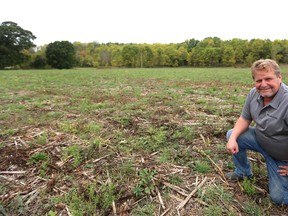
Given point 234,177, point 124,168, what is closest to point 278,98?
point 234,177

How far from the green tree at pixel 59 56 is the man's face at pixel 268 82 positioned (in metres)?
62.7

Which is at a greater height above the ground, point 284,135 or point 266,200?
point 284,135

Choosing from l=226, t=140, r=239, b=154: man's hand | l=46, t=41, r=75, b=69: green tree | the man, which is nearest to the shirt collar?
the man

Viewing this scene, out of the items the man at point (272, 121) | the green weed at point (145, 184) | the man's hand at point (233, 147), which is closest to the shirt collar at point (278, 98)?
the man at point (272, 121)

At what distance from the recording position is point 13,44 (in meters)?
55.8

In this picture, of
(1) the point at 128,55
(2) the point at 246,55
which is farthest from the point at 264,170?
(2) the point at 246,55

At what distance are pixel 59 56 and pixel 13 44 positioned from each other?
10.5 m

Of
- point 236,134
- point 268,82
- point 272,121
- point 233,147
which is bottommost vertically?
point 233,147

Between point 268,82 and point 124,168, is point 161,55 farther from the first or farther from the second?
point 268,82

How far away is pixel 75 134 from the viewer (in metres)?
5.14

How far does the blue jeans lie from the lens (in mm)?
2792

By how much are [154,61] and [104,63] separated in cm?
1851

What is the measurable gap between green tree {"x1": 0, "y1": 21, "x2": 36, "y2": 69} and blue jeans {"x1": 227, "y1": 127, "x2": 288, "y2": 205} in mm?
61278

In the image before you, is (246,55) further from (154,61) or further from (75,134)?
(75,134)
